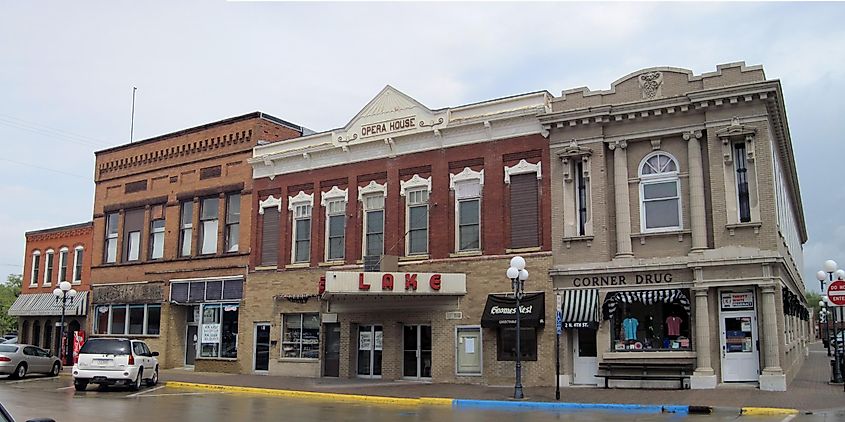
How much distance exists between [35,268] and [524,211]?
30.4m

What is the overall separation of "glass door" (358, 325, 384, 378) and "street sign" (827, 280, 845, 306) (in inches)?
580

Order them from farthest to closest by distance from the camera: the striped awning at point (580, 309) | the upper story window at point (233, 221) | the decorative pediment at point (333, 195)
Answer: the upper story window at point (233, 221) < the decorative pediment at point (333, 195) < the striped awning at point (580, 309)

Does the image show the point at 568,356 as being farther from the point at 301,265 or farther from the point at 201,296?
the point at 201,296

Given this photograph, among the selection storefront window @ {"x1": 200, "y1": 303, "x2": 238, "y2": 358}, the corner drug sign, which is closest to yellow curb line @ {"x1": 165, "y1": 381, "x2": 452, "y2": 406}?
the corner drug sign

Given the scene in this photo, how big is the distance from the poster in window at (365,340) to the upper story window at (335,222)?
3.08m

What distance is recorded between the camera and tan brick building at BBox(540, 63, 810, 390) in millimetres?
22172

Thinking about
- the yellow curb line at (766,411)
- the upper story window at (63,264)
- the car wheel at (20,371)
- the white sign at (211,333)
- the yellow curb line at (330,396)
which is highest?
the upper story window at (63,264)

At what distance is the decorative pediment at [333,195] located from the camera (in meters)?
30.7

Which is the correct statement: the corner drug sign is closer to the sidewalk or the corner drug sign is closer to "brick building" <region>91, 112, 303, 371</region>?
the sidewalk

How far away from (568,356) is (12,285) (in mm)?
102113

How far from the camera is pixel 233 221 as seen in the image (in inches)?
1350

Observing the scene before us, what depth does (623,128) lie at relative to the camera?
24.7 metres

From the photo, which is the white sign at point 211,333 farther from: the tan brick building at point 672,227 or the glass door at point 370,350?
the tan brick building at point 672,227

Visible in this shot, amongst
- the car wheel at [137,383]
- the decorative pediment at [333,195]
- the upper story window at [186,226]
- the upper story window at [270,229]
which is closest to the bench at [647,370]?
the decorative pediment at [333,195]
